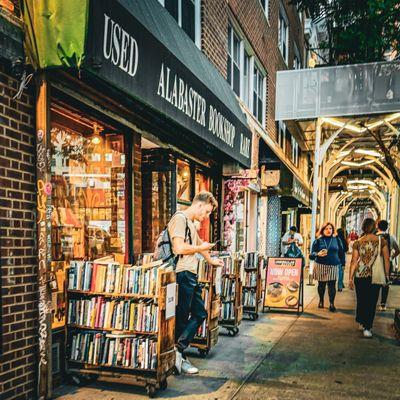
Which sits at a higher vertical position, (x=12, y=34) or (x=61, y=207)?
(x=12, y=34)

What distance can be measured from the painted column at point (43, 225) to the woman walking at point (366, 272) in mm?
4635

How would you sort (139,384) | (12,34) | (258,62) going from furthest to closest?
1. (258,62)
2. (139,384)
3. (12,34)

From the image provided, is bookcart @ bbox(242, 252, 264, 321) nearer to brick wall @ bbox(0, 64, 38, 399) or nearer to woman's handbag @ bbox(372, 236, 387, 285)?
woman's handbag @ bbox(372, 236, 387, 285)

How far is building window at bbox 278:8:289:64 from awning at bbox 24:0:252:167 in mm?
10541

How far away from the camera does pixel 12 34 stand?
11.2ft

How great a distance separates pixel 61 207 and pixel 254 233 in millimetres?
7973

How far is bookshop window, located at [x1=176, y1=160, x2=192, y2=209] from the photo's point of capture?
305 inches

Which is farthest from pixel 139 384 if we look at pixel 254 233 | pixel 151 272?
pixel 254 233

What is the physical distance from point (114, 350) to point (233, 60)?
8542 millimetres

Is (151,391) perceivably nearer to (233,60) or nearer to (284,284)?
(284,284)

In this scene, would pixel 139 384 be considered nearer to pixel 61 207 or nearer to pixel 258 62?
pixel 61 207

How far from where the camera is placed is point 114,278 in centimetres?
405

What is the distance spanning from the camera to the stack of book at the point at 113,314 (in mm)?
3904

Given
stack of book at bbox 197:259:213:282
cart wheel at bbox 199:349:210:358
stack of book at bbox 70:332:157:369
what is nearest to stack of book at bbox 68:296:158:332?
stack of book at bbox 70:332:157:369
